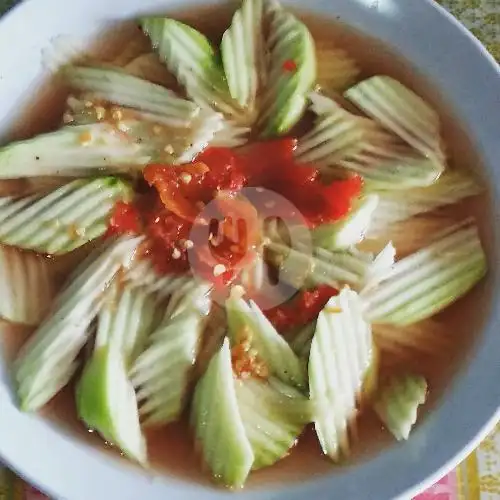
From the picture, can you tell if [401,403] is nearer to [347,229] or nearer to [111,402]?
[347,229]

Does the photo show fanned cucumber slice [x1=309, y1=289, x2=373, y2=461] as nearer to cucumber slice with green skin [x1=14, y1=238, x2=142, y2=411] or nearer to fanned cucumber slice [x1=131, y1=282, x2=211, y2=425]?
fanned cucumber slice [x1=131, y1=282, x2=211, y2=425]

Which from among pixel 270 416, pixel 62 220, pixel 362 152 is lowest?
pixel 270 416

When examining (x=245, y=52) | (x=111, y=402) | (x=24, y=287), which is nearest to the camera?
(x=111, y=402)

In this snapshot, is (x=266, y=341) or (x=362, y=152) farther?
(x=362, y=152)

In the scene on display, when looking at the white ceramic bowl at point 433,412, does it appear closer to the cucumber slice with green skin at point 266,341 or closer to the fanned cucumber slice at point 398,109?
the fanned cucumber slice at point 398,109

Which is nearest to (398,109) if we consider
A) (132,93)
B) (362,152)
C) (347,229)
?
(362,152)

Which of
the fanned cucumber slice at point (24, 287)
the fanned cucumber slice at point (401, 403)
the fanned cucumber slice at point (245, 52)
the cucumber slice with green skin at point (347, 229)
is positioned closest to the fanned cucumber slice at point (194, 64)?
the fanned cucumber slice at point (245, 52)

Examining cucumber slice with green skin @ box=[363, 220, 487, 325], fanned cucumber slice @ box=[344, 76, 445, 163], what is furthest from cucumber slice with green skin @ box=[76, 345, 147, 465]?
fanned cucumber slice @ box=[344, 76, 445, 163]
